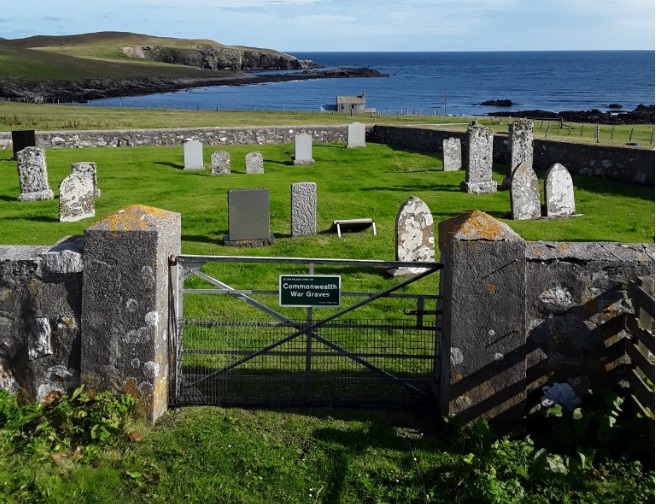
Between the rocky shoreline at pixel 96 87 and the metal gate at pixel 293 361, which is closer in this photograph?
the metal gate at pixel 293 361

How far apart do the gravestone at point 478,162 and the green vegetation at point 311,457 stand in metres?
13.4

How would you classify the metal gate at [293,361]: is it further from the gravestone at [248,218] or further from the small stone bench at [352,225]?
the small stone bench at [352,225]

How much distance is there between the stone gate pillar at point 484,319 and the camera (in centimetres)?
578

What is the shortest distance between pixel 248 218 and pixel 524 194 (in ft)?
19.3

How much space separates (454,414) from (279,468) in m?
1.47

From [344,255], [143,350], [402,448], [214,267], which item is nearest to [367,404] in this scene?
[402,448]

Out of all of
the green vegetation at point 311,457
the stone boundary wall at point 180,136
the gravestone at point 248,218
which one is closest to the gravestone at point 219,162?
the stone boundary wall at point 180,136

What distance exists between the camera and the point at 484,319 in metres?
5.84

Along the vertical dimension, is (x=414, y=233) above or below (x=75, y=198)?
below

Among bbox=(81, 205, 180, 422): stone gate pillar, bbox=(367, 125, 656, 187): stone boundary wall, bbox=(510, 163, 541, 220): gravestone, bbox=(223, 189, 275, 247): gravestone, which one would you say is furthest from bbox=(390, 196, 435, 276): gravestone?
bbox=(367, 125, 656, 187): stone boundary wall

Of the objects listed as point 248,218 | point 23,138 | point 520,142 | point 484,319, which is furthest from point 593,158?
point 23,138

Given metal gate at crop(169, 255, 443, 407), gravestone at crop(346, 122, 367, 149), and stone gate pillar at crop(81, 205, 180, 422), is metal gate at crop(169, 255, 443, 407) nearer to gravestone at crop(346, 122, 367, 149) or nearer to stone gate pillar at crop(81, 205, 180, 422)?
stone gate pillar at crop(81, 205, 180, 422)

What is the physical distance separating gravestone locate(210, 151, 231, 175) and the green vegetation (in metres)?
16.0

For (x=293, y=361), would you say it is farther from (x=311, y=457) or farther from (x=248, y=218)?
(x=248, y=218)
